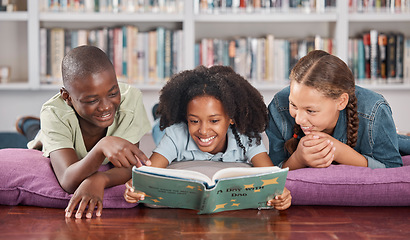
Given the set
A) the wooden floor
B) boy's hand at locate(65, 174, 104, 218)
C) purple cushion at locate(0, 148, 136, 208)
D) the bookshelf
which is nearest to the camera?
the wooden floor

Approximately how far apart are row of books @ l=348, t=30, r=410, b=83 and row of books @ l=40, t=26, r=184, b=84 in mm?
1046

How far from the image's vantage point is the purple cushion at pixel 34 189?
4.71 ft

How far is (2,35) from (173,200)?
231cm

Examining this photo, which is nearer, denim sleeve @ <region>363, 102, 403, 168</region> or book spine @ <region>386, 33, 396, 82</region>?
denim sleeve @ <region>363, 102, 403, 168</region>

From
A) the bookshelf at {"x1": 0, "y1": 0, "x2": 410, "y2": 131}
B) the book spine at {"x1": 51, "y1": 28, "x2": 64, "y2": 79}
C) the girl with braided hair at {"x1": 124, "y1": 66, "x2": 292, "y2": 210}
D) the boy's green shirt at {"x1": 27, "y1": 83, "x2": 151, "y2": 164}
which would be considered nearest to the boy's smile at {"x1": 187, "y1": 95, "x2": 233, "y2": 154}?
the girl with braided hair at {"x1": 124, "y1": 66, "x2": 292, "y2": 210}

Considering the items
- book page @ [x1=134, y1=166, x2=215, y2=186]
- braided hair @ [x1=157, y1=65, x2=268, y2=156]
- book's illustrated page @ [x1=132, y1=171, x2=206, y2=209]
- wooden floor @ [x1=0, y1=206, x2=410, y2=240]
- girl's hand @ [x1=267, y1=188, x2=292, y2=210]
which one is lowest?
wooden floor @ [x1=0, y1=206, x2=410, y2=240]

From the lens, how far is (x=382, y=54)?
3.13 meters

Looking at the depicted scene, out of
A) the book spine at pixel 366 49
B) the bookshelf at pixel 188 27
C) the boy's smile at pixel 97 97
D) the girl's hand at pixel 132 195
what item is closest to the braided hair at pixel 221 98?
the boy's smile at pixel 97 97

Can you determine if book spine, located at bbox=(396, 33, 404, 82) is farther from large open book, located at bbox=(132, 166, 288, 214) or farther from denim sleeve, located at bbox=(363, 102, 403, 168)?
large open book, located at bbox=(132, 166, 288, 214)

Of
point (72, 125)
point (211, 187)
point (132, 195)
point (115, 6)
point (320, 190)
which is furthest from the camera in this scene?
point (115, 6)

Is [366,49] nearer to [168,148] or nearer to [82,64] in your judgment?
[168,148]

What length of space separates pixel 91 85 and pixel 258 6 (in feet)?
5.75

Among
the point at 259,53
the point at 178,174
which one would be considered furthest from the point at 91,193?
the point at 259,53

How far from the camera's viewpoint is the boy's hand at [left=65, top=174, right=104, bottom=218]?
1.33m
